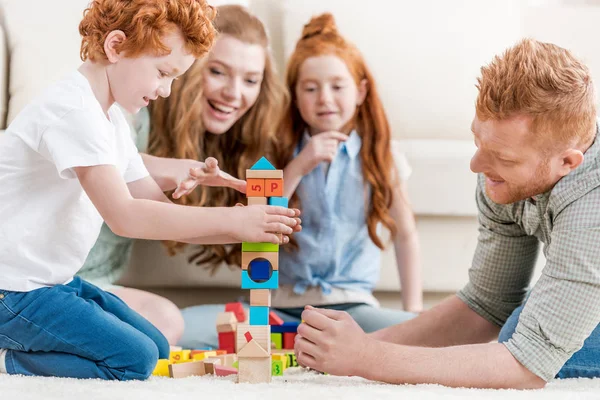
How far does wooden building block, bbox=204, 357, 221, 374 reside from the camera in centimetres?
124

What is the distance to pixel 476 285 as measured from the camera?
1336mm

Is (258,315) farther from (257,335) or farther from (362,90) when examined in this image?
(362,90)

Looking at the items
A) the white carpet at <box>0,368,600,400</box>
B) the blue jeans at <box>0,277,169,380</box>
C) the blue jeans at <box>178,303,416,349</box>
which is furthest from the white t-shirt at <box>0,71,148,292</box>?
the blue jeans at <box>178,303,416,349</box>

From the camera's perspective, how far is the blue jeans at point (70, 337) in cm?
112

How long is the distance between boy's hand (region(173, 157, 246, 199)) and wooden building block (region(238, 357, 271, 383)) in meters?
0.27

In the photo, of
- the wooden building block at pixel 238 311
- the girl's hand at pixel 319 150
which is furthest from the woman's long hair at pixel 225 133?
the wooden building block at pixel 238 311

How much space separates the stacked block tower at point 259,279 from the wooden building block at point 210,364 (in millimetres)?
168

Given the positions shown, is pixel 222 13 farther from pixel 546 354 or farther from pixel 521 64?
pixel 546 354

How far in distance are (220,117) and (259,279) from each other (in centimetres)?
82

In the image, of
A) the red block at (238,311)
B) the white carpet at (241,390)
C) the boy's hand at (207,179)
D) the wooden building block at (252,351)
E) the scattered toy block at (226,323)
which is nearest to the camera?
the white carpet at (241,390)

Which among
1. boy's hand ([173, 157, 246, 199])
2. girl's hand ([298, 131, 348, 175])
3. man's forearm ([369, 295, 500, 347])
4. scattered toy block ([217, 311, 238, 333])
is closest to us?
boy's hand ([173, 157, 246, 199])

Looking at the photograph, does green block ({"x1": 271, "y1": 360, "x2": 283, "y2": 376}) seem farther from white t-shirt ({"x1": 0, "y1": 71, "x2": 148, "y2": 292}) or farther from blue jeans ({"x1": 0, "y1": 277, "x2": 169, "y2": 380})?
white t-shirt ({"x1": 0, "y1": 71, "x2": 148, "y2": 292})

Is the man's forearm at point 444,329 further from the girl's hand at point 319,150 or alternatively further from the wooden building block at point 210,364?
the girl's hand at point 319,150

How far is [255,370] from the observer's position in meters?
1.08
